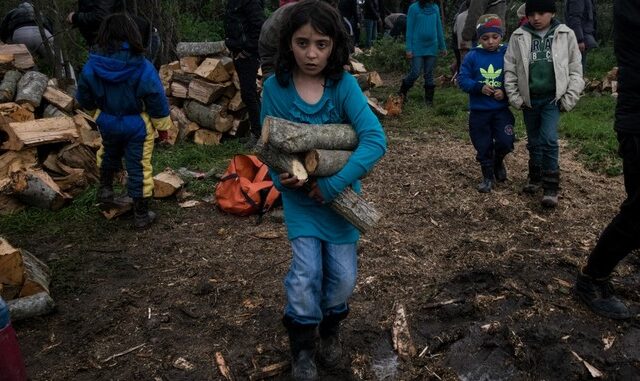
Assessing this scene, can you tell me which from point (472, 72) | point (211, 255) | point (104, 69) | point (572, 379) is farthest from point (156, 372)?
point (472, 72)

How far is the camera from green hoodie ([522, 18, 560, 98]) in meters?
Result: 5.25

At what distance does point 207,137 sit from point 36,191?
275 centimetres

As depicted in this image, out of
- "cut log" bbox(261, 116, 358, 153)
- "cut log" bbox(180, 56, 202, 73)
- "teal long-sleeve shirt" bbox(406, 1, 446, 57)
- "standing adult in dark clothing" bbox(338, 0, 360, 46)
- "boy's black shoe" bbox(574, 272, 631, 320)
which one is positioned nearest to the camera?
"cut log" bbox(261, 116, 358, 153)

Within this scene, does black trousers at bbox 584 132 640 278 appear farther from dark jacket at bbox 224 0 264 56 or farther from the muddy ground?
dark jacket at bbox 224 0 264 56

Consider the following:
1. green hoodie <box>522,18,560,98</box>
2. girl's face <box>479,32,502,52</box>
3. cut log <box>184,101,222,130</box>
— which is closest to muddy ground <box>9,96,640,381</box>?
green hoodie <box>522,18,560,98</box>

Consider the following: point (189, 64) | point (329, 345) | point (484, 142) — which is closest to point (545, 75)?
point (484, 142)

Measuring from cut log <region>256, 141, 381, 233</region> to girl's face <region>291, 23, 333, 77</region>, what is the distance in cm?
44

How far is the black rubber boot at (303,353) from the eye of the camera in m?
3.06

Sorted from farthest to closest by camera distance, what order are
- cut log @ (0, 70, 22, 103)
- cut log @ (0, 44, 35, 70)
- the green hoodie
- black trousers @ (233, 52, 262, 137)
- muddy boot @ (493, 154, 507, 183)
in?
cut log @ (0, 44, 35, 70)
black trousers @ (233, 52, 262, 137)
cut log @ (0, 70, 22, 103)
muddy boot @ (493, 154, 507, 183)
the green hoodie

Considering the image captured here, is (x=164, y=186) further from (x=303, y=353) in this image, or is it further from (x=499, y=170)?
(x=499, y=170)

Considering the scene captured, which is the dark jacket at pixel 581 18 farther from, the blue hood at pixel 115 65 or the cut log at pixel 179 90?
the blue hood at pixel 115 65

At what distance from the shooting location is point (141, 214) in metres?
5.38

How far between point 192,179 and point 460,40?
17.8 ft

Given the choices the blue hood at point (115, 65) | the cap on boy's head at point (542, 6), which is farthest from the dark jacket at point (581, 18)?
the blue hood at point (115, 65)
